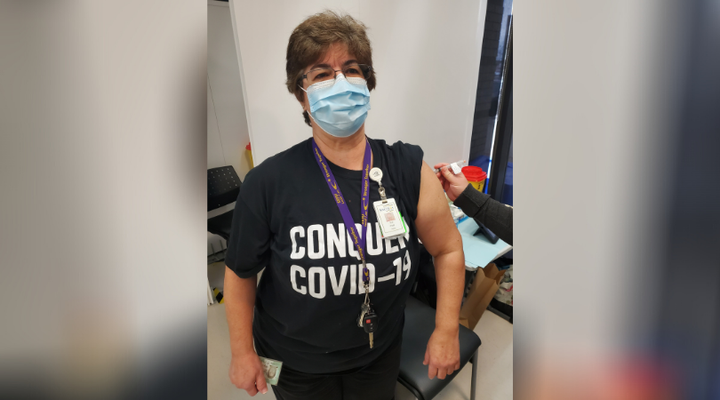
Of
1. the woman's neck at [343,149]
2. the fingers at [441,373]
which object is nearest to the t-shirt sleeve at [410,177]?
the woman's neck at [343,149]

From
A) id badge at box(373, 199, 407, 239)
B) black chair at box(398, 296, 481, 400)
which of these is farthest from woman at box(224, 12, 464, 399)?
black chair at box(398, 296, 481, 400)

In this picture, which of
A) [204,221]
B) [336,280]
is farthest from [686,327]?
[336,280]

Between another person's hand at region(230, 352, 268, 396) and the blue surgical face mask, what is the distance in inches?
28.5

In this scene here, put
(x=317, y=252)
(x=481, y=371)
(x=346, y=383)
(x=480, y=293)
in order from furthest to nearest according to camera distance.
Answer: (x=480, y=293) < (x=481, y=371) < (x=346, y=383) < (x=317, y=252)

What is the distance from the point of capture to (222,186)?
252 cm

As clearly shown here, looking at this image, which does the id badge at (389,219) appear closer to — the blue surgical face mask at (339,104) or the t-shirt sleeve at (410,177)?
the t-shirt sleeve at (410,177)

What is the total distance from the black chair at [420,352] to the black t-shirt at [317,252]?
50 cm

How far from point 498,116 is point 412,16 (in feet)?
4.09

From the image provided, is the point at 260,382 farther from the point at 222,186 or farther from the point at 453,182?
the point at 222,186

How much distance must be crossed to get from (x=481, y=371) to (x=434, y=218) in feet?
4.71

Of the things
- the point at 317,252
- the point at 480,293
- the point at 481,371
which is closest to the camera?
the point at 317,252

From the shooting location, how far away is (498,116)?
284cm

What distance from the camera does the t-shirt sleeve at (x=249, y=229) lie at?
2.94ft

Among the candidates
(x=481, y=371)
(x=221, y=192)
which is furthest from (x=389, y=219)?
(x=221, y=192)
